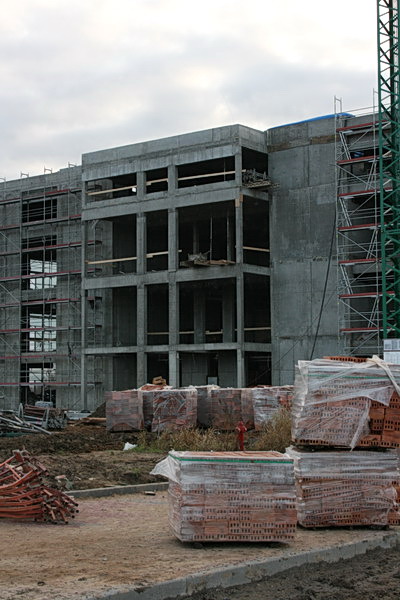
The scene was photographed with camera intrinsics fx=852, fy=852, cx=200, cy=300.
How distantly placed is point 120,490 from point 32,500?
10.9 feet

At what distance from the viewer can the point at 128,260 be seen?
153ft

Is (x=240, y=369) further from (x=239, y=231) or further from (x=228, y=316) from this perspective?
(x=239, y=231)

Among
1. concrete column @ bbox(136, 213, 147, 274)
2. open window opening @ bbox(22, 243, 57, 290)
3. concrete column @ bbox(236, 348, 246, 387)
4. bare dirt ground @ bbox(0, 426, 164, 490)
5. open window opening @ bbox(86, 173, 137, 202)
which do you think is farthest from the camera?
open window opening @ bbox(22, 243, 57, 290)

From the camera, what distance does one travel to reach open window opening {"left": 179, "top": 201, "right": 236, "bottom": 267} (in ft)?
138

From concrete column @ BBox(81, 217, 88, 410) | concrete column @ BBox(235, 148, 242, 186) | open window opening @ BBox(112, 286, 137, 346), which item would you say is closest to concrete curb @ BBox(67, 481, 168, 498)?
concrete column @ BBox(235, 148, 242, 186)

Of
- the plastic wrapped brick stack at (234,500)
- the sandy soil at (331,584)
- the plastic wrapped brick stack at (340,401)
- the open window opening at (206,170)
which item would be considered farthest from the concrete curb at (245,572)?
the open window opening at (206,170)

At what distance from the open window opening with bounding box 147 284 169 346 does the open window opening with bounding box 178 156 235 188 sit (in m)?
6.38

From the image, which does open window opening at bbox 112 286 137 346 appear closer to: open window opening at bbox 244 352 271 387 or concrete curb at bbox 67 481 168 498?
open window opening at bbox 244 352 271 387

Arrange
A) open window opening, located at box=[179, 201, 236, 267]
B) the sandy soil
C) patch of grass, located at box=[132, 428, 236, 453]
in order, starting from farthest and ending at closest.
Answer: open window opening, located at box=[179, 201, 236, 267] → patch of grass, located at box=[132, 428, 236, 453] → the sandy soil

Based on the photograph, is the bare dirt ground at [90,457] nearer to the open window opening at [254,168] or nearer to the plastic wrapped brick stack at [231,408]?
the plastic wrapped brick stack at [231,408]

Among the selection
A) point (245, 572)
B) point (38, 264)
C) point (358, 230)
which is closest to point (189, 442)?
point (245, 572)

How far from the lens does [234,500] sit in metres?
9.12

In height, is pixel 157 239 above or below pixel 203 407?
above

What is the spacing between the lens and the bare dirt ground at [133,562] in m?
7.36
